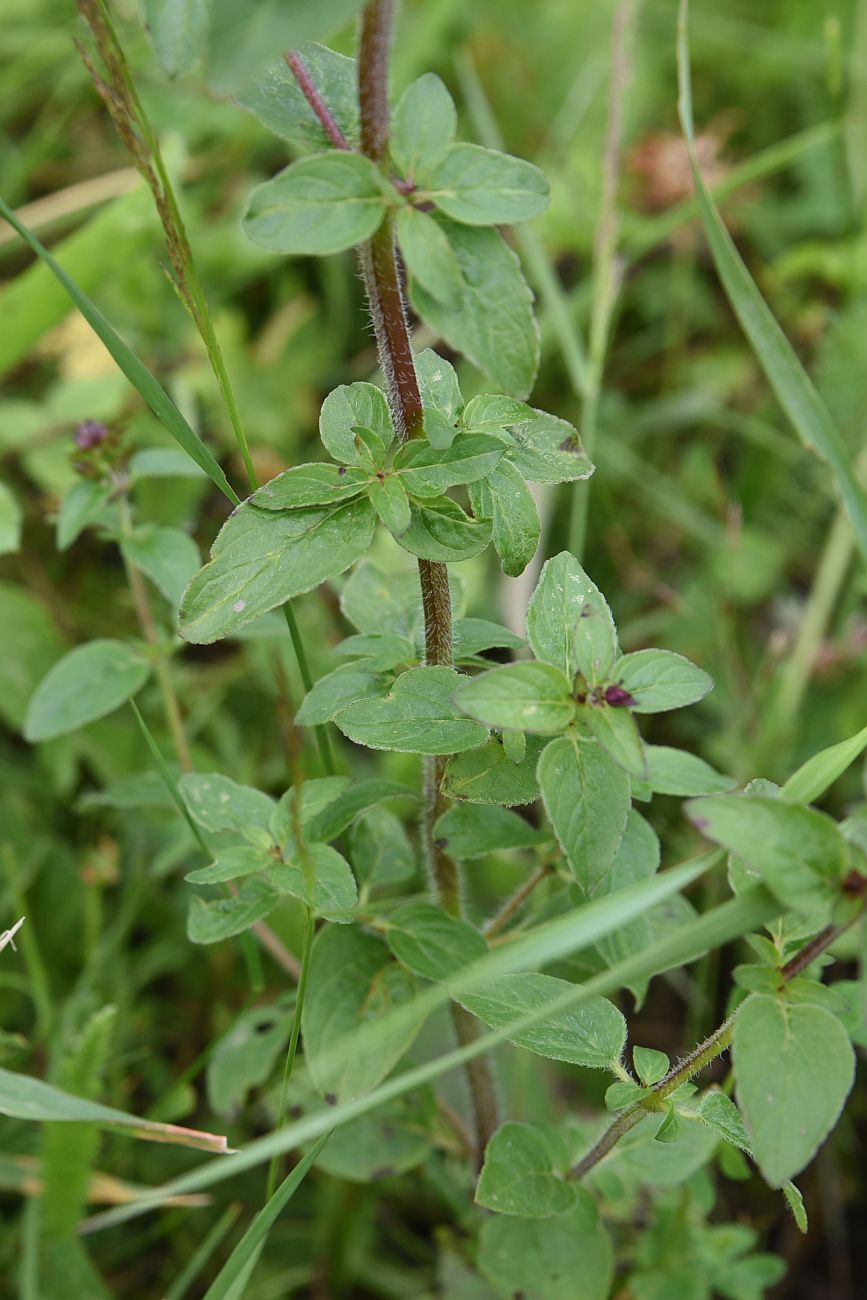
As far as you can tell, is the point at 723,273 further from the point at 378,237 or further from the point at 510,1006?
the point at 510,1006

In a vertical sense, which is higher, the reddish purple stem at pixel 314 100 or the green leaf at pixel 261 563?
the reddish purple stem at pixel 314 100

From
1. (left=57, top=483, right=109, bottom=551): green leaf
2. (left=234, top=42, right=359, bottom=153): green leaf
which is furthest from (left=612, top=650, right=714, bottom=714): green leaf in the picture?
(left=57, top=483, right=109, bottom=551): green leaf

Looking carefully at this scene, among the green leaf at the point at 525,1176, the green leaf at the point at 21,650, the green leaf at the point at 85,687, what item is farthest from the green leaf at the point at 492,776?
the green leaf at the point at 21,650

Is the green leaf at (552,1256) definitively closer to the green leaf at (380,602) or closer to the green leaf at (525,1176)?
the green leaf at (525,1176)

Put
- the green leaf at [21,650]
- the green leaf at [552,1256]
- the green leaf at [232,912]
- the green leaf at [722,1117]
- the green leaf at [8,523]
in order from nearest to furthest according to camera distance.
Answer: the green leaf at [722,1117]
the green leaf at [232,912]
the green leaf at [552,1256]
the green leaf at [8,523]
the green leaf at [21,650]

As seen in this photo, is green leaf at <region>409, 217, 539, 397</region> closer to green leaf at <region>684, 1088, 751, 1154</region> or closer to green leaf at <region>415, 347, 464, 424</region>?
green leaf at <region>415, 347, 464, 424</region>

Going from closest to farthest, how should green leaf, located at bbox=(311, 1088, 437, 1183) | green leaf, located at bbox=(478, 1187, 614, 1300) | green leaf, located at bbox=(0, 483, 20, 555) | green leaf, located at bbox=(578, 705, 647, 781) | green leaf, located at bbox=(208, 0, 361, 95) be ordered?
green leaf, located at bbox=(208, 0, 361, 95), green leaf, located at bbox=(578, 705, 647, 781), green leaf, located at bbox=(478, 1187, 614, 1300), green leaf, located at bbox=(311, 1088, 437, 1183), green leaf, located at bbox=(0, 483, 20, 555)

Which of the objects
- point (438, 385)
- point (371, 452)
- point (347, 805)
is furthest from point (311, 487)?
point (347, 805)
